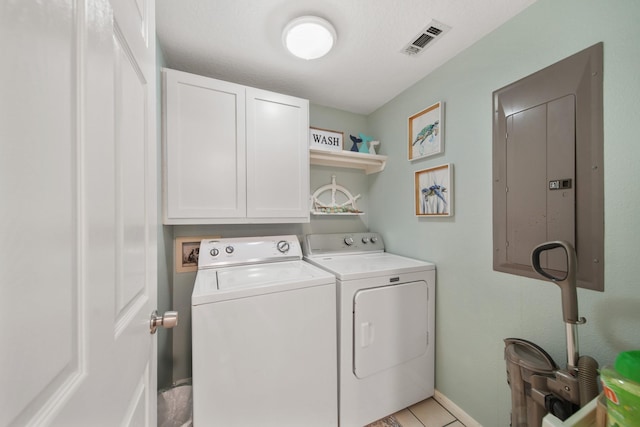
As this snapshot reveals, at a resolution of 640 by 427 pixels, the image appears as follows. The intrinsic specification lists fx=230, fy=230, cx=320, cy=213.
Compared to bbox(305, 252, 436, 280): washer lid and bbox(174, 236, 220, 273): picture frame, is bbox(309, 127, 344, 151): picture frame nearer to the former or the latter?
bbox(305, 252, 436, 280): washer lid

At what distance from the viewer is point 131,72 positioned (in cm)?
64

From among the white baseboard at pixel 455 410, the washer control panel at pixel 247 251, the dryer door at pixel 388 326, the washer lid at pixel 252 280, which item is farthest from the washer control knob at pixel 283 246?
the white baseboard at pixel 455 410

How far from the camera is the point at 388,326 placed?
5.19 ft

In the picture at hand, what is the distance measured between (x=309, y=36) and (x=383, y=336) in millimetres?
1975

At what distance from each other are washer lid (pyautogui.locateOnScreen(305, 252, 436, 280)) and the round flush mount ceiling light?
4.69ft

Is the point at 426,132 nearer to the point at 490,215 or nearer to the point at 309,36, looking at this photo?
the point at 490,215

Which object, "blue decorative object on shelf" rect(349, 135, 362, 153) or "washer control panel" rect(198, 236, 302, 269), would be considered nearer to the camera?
"washer control panel" rect(198, 236, 302, 269)

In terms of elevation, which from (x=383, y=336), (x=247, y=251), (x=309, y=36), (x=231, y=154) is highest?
(x=309, y=36)

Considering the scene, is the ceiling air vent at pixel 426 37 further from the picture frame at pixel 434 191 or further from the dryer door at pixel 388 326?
the dryer door at pixel 388 326

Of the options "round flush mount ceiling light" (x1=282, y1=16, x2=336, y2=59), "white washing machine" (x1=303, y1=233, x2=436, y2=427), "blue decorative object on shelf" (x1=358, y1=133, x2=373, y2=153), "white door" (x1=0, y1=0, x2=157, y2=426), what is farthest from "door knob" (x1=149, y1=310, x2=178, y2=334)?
"blue decorative object on shelf" (x1=358, y1=133, x2=373, y2=153)

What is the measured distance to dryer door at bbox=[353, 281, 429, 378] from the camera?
150 cm

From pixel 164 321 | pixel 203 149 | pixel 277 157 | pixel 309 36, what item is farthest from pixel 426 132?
pixel 164 321

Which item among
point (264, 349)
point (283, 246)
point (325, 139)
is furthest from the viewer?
point (325, 139)

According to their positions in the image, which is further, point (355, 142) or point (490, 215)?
point (355, 142)
